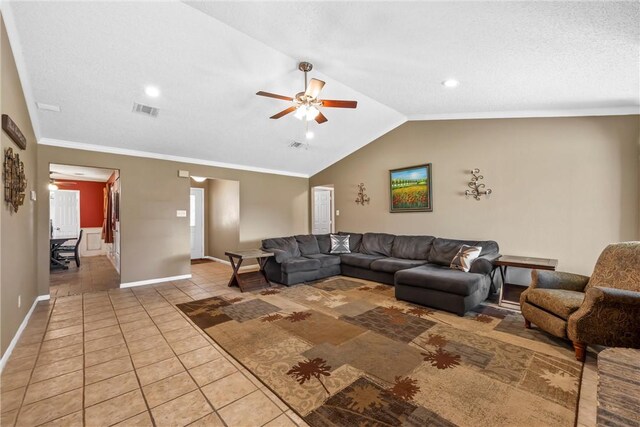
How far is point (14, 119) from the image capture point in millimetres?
2738

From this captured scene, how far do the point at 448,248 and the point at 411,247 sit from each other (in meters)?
0.72

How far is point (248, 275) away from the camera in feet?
16.2

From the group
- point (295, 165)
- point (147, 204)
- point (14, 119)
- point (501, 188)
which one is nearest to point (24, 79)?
point (14, 119)

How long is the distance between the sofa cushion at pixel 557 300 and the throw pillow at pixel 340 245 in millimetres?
3482

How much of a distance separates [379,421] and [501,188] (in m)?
4.13

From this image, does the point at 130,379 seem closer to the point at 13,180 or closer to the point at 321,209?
the point at 13,180

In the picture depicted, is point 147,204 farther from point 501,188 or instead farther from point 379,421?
point 501,188

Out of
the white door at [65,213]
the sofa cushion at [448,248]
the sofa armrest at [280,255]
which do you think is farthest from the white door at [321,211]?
the white door at [65,213]

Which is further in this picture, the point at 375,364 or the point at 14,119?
the point at 14,119

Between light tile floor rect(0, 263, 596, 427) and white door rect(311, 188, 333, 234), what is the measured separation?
16.1 ft

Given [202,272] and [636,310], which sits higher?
[636,310]

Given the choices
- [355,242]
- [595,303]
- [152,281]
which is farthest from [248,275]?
[595,303]

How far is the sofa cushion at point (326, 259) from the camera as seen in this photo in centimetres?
530

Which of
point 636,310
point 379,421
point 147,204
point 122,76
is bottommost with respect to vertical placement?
point 379,421
